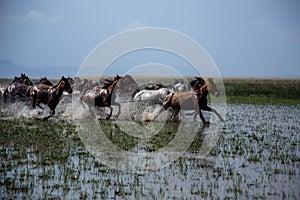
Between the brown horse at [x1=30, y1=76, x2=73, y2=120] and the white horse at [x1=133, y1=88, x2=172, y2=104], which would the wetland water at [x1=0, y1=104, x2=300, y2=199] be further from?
the white horse at [x1=133, y1=88, x2=172, y2=104]

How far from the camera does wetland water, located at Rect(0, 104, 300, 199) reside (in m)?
8.62

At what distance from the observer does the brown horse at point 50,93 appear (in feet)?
60.9

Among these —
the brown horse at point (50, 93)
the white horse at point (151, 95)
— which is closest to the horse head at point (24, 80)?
the brown horse at point (50, 93)

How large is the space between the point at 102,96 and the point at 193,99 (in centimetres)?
346

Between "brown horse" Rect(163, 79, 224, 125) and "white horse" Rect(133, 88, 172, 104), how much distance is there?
110 centimetres

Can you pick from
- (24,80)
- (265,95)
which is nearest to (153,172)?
(24,80)

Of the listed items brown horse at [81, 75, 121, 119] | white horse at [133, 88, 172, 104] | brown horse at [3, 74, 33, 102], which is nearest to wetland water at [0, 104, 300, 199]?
brown horse at [81, 75, 121, 119]

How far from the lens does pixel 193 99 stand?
1812 centimetres

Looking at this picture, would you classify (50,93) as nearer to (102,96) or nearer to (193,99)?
(102,96)

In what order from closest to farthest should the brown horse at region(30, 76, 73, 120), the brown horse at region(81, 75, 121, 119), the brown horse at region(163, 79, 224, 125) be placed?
the brown horse at region(163, 79, 224, 125) < the brown horse at region(30, 76, 73, 120) < the brown horse at region(81, 75, 121, 119)

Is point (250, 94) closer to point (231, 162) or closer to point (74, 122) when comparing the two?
point (74, 122)

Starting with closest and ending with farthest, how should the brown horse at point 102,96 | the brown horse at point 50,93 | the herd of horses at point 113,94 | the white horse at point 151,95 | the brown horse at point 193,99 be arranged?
1. the brown horse at point 193,99
2. the herd of horses at point 113,94
3. the brown horse at point 50,93
4. the brown horse at point 102,96
5. the white horse at point 151,95

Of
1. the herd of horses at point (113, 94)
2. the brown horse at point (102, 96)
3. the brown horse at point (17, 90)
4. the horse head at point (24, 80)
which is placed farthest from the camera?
the horse head at point (24, 80)

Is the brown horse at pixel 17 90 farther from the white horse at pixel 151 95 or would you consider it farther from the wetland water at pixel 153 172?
the wetland water at pixel 153 172
